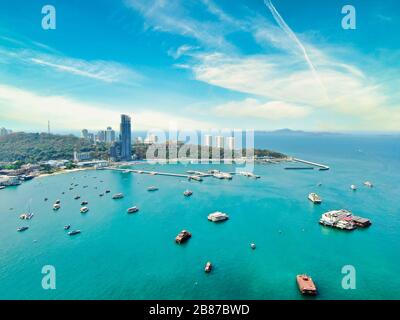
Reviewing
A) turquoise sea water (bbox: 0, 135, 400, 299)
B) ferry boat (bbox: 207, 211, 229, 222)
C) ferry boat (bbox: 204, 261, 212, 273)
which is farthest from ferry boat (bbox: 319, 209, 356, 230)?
ferry boat (bbox: 204, 261, 212, 273)

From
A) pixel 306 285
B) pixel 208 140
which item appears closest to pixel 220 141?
pixel 208 140

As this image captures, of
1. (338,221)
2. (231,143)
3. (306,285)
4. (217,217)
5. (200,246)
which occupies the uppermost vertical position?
(231,143)

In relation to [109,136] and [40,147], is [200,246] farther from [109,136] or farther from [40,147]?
[109,136]

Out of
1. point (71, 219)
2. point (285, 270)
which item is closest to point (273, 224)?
point (285, 270)

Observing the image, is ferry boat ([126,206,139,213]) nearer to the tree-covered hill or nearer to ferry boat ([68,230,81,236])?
ferry boat ([68,230,81,236])

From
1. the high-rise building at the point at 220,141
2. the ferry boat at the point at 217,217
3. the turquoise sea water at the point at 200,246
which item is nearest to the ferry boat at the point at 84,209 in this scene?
the turquoise sea water at the point at 200,246
